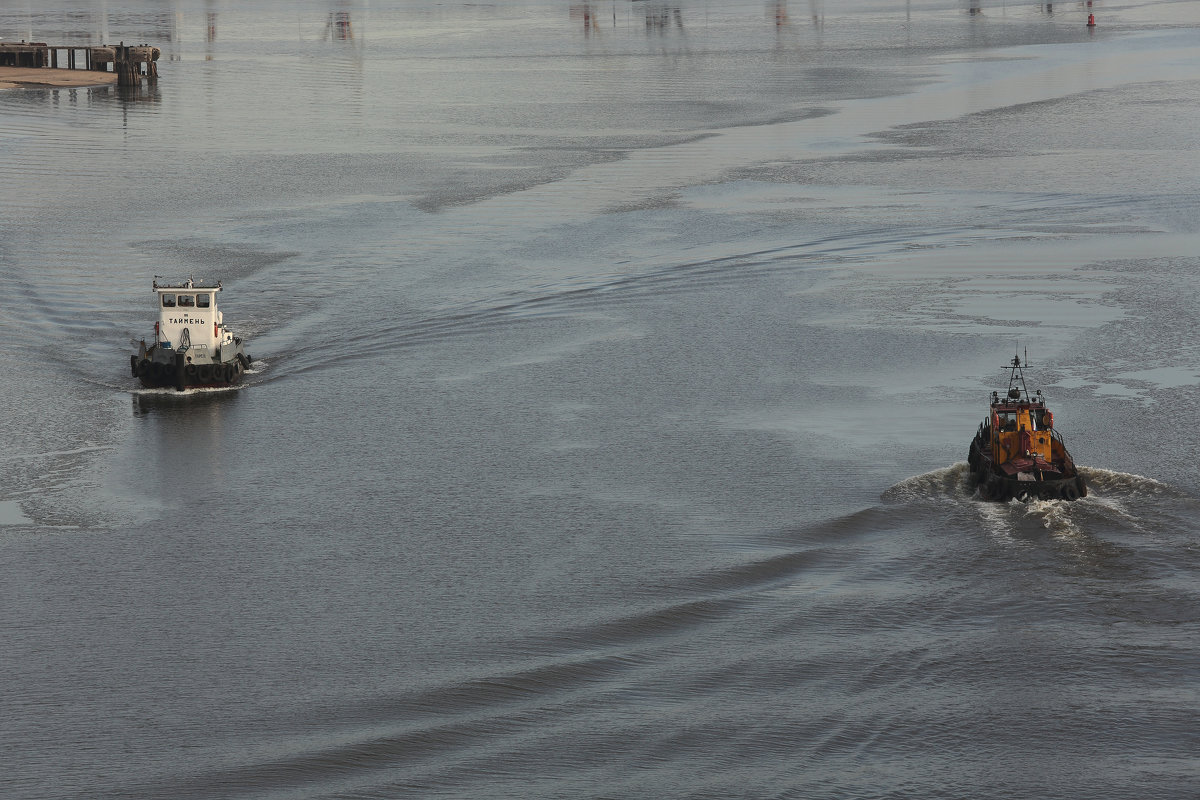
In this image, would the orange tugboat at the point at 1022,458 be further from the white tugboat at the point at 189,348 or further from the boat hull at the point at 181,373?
the white tugboat at the point at 189,348

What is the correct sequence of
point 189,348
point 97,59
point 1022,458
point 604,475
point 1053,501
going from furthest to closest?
point 97,59 → point 189,348 → point 604,475 → point 1022,458 → point 1053,501

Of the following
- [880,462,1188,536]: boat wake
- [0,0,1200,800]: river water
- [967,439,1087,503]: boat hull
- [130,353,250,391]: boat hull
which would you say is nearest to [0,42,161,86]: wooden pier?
[0,0,1200,800]: river water

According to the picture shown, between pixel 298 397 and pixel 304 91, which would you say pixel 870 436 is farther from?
pixel 304 91

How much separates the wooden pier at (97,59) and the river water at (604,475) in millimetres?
37239

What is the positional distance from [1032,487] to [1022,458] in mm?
1422

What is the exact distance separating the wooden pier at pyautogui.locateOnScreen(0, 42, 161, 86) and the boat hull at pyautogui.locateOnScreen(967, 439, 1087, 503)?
10789cm

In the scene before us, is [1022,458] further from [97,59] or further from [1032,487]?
[97,59]

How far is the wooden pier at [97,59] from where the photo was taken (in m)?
132

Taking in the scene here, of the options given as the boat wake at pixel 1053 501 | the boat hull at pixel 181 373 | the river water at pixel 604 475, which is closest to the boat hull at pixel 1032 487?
the boat wake at pixel 1053 501

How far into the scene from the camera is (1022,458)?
41719 millimetres

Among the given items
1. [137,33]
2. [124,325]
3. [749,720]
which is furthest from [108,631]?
[137,33]

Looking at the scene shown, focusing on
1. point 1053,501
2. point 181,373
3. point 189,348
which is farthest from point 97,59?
point 1053,501

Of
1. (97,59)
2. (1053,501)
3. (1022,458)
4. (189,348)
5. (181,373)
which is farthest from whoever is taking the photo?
(97,59)

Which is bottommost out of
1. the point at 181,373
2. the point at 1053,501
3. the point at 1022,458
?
the point at 1053,501
